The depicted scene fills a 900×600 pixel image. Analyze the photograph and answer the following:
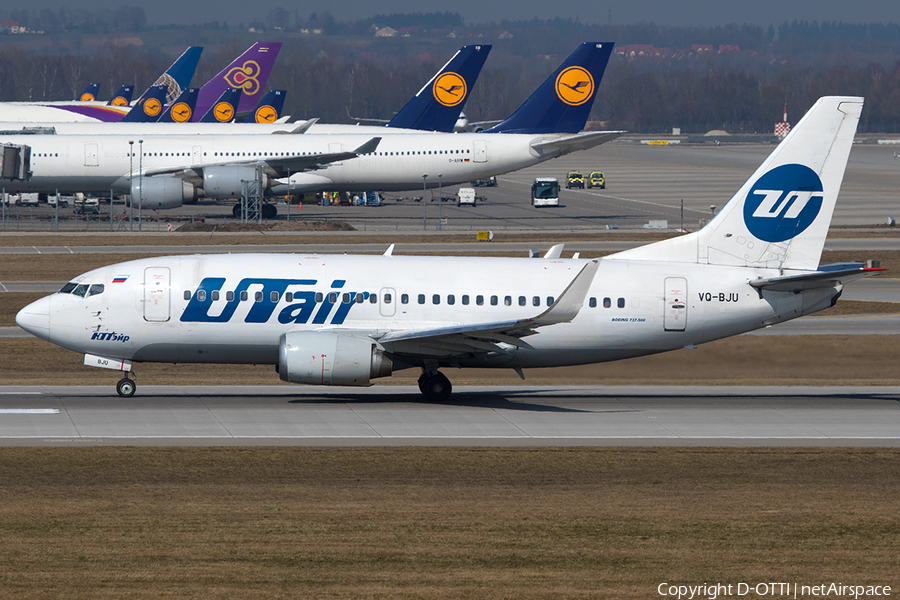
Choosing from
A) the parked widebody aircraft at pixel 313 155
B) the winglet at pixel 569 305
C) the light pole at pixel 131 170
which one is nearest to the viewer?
the winglet at pixel 569 305

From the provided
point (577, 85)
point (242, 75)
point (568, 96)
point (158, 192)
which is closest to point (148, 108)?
point (242, 75)

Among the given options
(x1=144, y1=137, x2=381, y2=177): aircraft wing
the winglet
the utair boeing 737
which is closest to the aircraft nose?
the utair boeing 737

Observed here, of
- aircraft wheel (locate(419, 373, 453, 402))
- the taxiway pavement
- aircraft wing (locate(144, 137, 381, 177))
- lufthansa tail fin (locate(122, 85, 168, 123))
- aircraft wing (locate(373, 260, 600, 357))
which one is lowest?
the taxiway pavement

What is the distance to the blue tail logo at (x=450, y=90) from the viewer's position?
109750mm

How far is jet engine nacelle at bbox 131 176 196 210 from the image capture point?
93125mm

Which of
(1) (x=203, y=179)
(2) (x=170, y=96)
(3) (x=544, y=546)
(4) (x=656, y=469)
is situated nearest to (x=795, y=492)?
(4) (x=656, y=469)

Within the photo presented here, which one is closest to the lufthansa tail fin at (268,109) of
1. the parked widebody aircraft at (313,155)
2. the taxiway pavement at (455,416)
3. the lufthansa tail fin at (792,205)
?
the parked widebody aircraft at (313,155)

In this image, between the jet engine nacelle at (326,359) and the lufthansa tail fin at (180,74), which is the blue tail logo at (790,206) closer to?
the jet engine nacelle at (326,359)

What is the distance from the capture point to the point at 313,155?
3853 inches

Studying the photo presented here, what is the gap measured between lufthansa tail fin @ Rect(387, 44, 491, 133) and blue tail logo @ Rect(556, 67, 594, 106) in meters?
12.2

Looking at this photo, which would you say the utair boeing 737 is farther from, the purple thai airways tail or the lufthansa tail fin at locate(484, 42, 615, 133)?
the purple thai airways tail

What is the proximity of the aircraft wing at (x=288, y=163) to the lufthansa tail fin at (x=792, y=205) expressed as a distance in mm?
62156

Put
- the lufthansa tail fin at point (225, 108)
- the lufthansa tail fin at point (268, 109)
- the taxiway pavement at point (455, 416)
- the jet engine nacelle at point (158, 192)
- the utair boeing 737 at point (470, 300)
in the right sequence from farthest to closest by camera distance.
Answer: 1. the lufthansa tail fin at point (268, 109)
2. the lufthansa tail fin at point (225, 108)
3. the jet engine nacelle at point (158, 192)
4. the utair boeing 737 at point (470, 300)
5. the taxiway pavement at point (455, 416)

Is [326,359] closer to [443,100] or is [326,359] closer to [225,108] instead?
[443,100]
